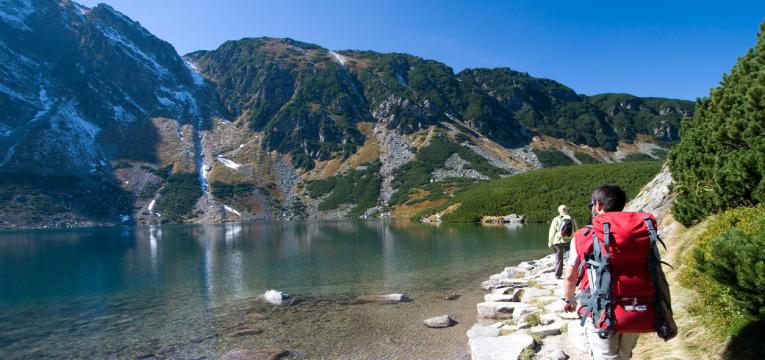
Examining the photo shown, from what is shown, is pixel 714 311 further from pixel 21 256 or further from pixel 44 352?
pixel 21 256

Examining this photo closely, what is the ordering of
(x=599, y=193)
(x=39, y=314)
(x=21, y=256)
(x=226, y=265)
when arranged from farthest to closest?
(x=21, y=256) → (x=226, y=265) → (x=39, y=314) → (x=599, y=193)

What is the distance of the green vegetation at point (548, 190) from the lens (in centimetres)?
11569

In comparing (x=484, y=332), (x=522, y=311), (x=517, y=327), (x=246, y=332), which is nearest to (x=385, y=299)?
(x=246, y=332)

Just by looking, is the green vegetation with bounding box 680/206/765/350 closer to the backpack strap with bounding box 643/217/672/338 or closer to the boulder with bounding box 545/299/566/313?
the backpack strap with bounding box 643/217/672/338

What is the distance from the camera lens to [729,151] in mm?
15492

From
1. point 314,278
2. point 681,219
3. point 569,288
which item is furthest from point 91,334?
point 681,219

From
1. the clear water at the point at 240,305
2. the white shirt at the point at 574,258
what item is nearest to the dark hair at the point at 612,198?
the white shirt at the point at 574,258

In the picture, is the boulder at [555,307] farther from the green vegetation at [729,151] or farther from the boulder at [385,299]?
the boulder at [385,299]

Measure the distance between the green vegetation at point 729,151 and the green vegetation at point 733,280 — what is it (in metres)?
4.65

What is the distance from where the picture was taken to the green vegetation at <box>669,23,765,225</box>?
1282cm

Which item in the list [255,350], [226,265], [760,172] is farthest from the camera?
[226,265]

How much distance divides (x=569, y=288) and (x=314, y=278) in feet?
100.0

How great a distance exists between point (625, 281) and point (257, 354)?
14294 mm

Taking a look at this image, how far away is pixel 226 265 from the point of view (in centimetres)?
4503
